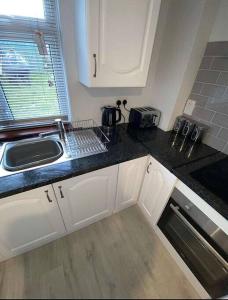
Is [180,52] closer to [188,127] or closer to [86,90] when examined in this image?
[188,127]

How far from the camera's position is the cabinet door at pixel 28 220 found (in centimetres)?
92

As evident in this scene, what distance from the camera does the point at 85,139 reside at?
1.32 metres

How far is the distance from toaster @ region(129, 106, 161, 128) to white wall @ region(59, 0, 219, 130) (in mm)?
68

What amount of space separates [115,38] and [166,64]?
0.63 meters

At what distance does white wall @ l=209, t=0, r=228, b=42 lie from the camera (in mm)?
1059

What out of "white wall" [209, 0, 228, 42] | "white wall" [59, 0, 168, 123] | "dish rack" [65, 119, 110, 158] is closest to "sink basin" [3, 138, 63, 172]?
"dish rack" [65, 119, 110, 158]

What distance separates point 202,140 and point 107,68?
1054 millimetres

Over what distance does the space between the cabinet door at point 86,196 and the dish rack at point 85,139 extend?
0.61 ft

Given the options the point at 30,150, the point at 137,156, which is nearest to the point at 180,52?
the point at 137,156

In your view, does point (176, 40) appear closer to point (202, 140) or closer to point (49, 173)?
point (202, 140)

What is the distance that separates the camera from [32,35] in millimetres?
1073

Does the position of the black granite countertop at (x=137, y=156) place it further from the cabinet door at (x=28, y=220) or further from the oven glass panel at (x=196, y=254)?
the oven glass panel at (x=196, y=254)

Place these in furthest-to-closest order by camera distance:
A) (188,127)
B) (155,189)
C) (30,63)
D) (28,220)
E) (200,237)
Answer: (188,127) → (155,189) → (30,63) → (28,220) → (200,237)

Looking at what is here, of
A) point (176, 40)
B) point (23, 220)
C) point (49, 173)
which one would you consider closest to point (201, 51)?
point (176, 40)
